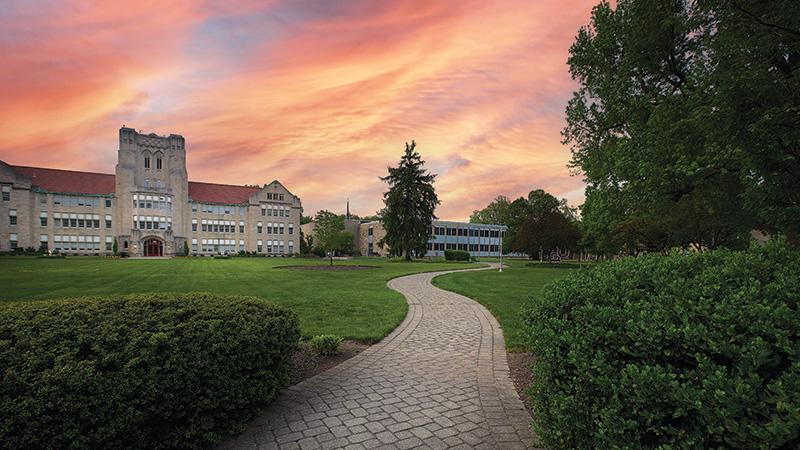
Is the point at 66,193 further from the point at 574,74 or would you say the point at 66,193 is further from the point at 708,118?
the point at 708,118

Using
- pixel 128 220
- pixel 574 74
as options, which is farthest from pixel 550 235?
pixel 128 220

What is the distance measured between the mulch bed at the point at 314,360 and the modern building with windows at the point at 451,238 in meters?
65.4

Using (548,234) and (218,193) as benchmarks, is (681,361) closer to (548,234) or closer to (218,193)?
(548,234)

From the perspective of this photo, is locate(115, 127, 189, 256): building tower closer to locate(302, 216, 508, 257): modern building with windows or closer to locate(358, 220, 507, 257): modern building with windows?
locate(302, 216, 508, 257): modern building with windows

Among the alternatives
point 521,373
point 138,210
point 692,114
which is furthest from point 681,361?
point 138,210

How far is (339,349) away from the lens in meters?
7.12

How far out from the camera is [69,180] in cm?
6109

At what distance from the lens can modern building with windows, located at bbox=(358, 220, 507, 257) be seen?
7569cm

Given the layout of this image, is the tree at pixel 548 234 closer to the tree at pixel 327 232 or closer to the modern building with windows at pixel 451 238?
the tree at pixel 327 232

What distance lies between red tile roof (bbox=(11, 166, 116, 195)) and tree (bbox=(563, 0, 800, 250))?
76394 mm

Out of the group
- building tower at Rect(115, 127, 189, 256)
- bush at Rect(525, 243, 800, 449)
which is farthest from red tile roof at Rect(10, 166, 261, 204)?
bush at Rect(525, 243, 800, 449)

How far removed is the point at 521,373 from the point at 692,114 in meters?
7.56

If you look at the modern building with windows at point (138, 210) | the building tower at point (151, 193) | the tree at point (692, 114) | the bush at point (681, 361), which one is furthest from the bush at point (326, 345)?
the modern building with windows at point (138, 210)

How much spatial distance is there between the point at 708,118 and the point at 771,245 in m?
1.44
